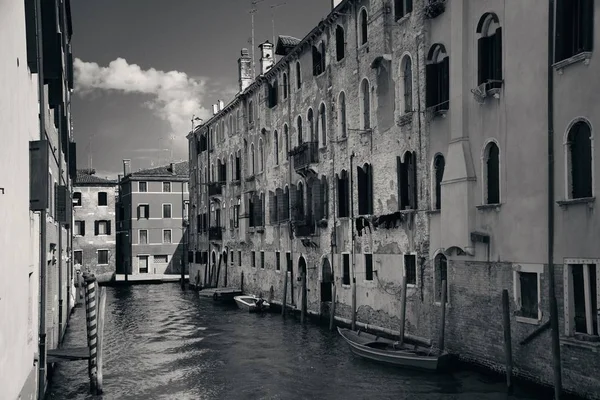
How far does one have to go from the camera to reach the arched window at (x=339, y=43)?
20.4m

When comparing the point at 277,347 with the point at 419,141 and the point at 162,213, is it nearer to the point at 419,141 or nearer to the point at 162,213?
the point at 419,141

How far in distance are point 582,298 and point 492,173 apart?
10.6 feet

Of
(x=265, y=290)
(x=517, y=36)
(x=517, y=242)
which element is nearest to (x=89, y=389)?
(x=517, y=242)

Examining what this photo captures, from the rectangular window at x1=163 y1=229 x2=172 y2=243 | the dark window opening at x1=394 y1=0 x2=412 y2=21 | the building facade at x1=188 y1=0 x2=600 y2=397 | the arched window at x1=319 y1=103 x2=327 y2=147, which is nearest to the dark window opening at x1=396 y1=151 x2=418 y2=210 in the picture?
the building facade at x1=188 y1=0 x2=600 y2=397

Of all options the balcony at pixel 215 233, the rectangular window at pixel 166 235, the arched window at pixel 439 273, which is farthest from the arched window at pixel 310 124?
the rectangular window at pixel 166 235

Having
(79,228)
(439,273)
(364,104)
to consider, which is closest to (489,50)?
(439,273)

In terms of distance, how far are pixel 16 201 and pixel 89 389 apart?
314 inches

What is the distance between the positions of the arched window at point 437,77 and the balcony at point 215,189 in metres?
21.3

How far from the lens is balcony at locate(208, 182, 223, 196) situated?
35375mm

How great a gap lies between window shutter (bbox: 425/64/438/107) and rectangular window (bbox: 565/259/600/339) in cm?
549

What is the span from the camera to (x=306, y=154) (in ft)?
72.9

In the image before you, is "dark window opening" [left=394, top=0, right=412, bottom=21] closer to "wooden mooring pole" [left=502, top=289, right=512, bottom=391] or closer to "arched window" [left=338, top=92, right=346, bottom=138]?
"arched window" [left=338, top=92, right=346, bottom=138]

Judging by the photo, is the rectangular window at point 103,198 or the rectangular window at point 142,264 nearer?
the rectangular window at point 103,198

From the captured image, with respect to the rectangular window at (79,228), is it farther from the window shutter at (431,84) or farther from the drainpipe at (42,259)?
the drainpipe at (42,259)
